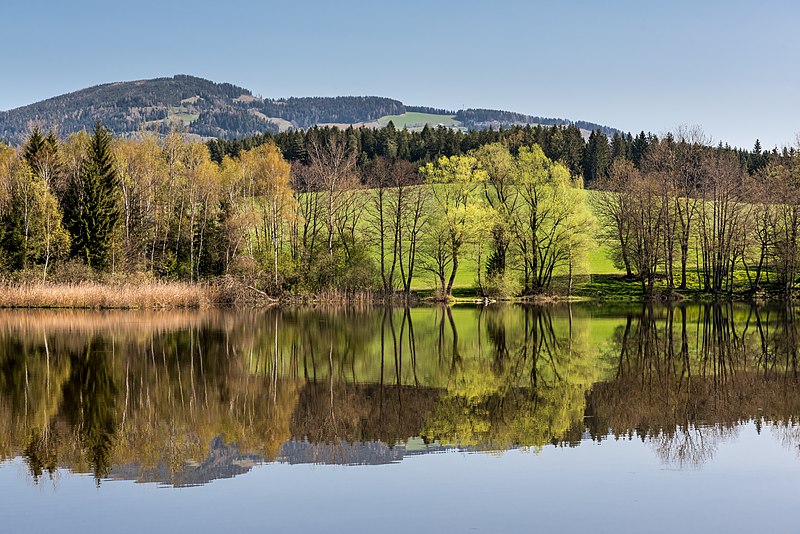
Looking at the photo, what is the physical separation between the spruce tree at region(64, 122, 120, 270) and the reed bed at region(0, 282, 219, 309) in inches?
192

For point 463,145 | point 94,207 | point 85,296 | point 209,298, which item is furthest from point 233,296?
point 463,145

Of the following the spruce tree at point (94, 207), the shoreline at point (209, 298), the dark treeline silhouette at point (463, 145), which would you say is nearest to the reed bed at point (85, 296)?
the shoreline at point (209, 298)

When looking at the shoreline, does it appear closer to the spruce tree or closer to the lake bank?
the lake bank

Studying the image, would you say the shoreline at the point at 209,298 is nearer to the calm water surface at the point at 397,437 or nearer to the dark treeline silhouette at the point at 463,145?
the calm water surface at the point at 397,437

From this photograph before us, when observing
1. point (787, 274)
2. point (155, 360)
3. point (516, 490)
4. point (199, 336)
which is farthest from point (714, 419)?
point (787, 274)

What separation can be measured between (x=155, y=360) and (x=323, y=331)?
42.3 ft

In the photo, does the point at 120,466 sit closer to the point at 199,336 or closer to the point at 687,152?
the point at 199,336

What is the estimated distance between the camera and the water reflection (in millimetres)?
14906

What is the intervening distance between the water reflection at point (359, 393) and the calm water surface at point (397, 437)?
0.08 m

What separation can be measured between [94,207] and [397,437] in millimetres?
49102

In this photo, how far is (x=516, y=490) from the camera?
1213cm

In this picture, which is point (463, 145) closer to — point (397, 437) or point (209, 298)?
point (209, 298)

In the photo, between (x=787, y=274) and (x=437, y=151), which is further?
(x=437, y=151)

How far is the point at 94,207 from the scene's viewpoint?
58.8 meters
